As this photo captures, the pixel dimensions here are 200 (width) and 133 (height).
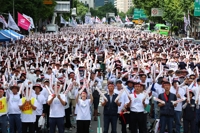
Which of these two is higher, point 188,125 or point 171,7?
point 171,7

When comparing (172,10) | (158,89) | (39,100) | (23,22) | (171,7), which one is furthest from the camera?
(172,10)

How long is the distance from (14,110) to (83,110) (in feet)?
5.05

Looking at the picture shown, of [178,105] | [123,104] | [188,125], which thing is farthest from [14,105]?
[188,125]

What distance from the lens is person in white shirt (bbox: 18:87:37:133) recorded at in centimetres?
1088

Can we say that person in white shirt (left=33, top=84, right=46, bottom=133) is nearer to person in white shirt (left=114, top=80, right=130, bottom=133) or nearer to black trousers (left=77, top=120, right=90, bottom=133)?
black trousers (left=77, top=120, right=90, bottom=133)

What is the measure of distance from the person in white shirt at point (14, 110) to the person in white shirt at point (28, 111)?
19cm

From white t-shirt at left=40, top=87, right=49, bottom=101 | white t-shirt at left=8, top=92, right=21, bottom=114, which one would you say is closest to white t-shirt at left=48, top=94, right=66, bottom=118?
white t-shirt at left=8, top=92, right=21, bottom=114

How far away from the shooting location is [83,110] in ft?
35.6

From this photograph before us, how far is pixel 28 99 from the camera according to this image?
1088 centimetres

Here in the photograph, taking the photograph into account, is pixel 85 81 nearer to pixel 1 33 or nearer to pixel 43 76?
pixel 43 76

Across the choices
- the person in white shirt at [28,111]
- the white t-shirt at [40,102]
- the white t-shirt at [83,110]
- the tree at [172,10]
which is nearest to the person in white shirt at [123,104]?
the white t-shirt at [83,110]

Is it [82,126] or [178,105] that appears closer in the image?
[82,126]

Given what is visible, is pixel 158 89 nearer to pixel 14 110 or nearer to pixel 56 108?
pixel 56 108

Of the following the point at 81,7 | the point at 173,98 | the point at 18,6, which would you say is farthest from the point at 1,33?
the point at 81,7
